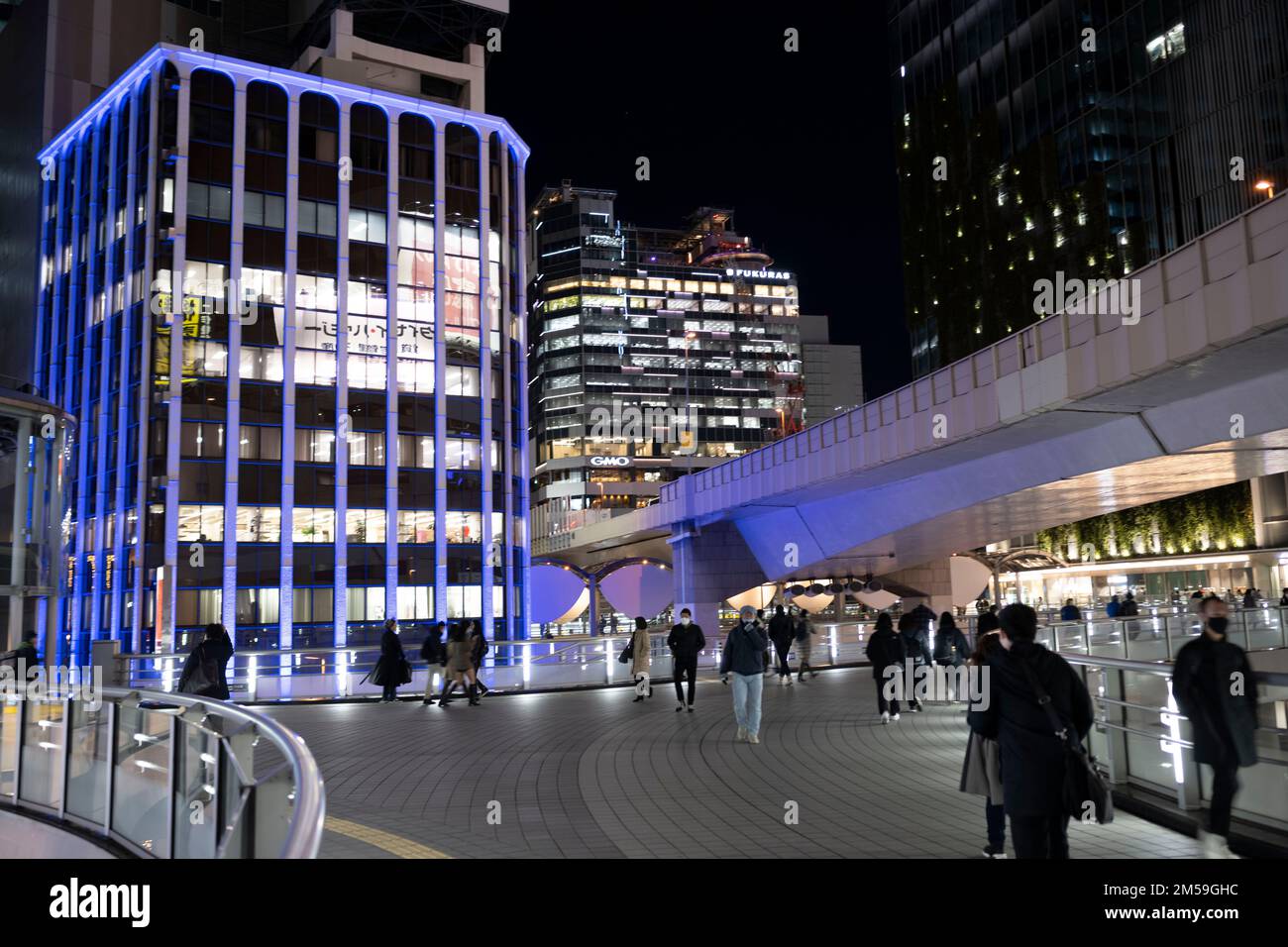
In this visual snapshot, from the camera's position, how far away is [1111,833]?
819 centimetres

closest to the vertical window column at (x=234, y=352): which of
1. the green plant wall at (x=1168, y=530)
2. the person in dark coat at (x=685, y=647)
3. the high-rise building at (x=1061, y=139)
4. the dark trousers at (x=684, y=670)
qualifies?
the dark trousers at (x=684, y=670)

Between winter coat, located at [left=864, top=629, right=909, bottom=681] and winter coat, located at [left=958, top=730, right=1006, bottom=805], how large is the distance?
29.6ft

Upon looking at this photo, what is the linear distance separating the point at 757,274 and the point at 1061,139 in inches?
3560

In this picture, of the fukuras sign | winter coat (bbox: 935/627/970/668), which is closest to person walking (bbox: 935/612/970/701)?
winter coat (bbox: 935/627/970/668)

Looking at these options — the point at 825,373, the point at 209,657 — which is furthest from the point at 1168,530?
the point at 825,373

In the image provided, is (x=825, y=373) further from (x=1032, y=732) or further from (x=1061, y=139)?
(x=1032, y=732)

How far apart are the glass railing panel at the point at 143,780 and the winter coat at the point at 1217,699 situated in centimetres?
679

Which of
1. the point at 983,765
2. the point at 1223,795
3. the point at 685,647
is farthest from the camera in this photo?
the point at 685,647

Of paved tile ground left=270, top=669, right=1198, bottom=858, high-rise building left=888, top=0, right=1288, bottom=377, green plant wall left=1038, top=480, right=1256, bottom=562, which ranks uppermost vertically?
high-rise building left=888, top=0, right=1288, bottom=377

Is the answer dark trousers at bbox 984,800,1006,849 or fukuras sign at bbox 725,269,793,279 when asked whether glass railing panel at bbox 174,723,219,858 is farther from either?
fukuras sign at bbox 725,269,793,279

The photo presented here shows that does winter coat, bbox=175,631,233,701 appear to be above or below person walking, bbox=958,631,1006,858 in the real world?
above

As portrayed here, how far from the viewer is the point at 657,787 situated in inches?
410

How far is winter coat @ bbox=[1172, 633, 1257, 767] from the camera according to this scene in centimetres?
704

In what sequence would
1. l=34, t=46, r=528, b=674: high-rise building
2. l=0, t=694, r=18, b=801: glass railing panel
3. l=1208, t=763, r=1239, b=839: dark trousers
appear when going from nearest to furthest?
l=1208, t=763, r=1239, b=839: dark trousers, l=0, t=694, r=18, b=801: glass railing panel, l=34, t=46, r=528, b=674: high-rise building
